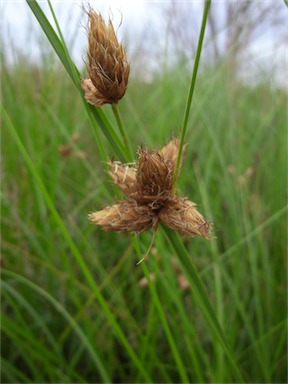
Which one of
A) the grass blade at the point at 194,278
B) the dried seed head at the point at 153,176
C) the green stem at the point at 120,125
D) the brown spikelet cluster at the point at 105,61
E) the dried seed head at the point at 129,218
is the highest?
the brown spikelet cluster at the point at 105,61

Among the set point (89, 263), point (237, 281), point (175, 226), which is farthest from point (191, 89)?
point (89, 263)

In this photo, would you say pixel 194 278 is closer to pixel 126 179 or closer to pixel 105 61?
pixel 126 179

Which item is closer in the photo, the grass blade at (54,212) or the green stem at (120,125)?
the green stem at (120,125)

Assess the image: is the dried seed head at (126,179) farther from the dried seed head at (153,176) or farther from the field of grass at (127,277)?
the field of grass at (127,277)

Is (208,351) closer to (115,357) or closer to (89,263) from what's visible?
(115,357)

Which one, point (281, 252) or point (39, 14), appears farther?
point (281, 252)

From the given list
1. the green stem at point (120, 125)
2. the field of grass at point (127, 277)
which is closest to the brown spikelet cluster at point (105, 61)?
the green stem at point (120, 125)

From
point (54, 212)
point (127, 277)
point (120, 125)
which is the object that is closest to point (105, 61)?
point (120, 125)

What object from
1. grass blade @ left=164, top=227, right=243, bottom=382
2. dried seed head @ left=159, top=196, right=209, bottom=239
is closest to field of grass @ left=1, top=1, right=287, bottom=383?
grass blade @ left=164, top=227, right=243, bottom=382
